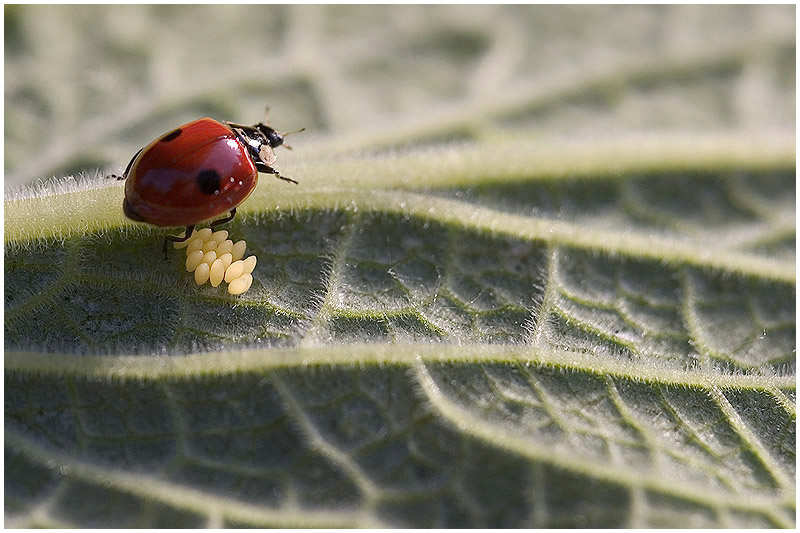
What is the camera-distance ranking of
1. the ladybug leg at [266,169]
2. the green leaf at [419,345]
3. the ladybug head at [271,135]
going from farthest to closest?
the ladybug head at [271,135]
the ladybug leg at [266,169]
the green leaf at [419,345]

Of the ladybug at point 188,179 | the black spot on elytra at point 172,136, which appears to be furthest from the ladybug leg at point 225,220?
the black spot on elytra at point 172,136

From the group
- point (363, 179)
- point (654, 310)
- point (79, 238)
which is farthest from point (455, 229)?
point (79, 238)

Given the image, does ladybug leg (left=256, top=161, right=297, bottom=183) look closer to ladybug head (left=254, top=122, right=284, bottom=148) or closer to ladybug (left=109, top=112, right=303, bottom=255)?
ladybug (left=109, top=112, right=303, bottom=255)

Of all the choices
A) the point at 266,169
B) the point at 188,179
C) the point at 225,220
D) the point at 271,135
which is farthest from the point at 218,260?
the point at 271,135

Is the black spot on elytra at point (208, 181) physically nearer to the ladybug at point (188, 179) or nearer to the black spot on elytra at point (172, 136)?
the ladybug at point (188, 179)

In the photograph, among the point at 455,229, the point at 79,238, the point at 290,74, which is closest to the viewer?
the point at 79,238

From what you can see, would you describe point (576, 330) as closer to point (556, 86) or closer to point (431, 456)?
point (431, 456)

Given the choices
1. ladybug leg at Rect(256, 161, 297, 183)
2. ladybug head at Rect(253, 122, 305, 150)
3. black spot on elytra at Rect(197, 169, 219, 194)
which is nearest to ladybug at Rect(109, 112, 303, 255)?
black spot on elytra at Rect(197, 169, 219, 194)
